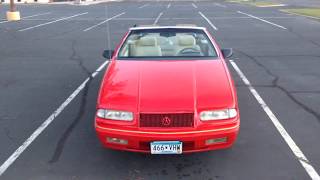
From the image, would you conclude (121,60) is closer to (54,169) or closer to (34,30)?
(54,169)

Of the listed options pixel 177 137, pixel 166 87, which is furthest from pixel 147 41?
pixel 177 137

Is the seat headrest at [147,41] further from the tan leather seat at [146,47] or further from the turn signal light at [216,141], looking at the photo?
the turn signal light at [216,141]

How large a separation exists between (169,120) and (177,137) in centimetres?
22

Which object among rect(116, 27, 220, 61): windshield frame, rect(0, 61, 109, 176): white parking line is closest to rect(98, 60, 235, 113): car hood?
rect(116, 27, 220, 61): windshield frame

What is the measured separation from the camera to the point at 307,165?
16.8 ft

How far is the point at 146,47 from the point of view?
6.57m

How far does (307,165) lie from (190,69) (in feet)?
6.24

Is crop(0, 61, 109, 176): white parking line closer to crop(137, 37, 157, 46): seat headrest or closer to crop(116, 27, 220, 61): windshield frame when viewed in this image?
crop(116, 27, 220, 61): windshield frame

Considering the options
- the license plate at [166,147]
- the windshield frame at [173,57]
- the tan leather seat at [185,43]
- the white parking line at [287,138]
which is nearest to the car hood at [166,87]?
the windshield frame at [173,57]

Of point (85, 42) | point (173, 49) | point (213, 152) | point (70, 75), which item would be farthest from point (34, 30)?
point (213, 152)

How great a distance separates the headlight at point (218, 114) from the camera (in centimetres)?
488

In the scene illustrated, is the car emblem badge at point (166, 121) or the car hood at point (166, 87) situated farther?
the car hood at point (166, 87)

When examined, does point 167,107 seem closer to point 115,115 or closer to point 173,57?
point 115,115

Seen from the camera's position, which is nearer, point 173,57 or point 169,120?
point 169,120
